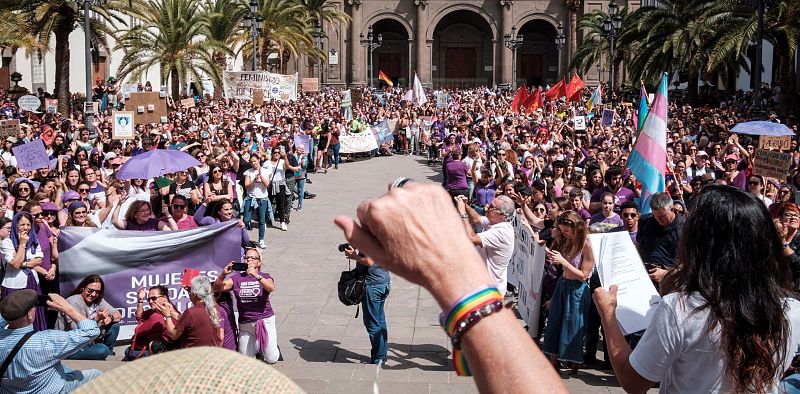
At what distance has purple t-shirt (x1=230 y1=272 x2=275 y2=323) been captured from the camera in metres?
8.34

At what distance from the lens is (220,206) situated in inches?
454

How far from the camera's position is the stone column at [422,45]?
64231 millimetres

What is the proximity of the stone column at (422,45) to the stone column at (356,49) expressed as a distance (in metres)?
4.08

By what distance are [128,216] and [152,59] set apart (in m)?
23.0

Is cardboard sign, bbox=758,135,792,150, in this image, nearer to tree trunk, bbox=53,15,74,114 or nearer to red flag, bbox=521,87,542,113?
red flag, bbox=521,87,542,113

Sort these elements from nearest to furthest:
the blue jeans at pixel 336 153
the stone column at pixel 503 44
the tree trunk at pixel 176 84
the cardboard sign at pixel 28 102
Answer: the cardboard sign at pixel 28 102 → the blue jeans at pixel 336 153 → the tree trunk at pixel 176 84 → the stone column at pixel 503 44

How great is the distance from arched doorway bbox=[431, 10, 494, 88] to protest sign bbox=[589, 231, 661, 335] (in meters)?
64.2

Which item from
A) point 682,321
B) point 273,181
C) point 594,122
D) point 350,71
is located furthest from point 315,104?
point 682,321

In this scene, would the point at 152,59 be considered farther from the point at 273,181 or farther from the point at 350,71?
the point at 350,71

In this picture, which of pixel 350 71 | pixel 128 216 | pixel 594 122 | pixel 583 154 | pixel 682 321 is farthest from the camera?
pixel 350 71

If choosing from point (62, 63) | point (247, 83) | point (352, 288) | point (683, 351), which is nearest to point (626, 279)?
point (683, 351)

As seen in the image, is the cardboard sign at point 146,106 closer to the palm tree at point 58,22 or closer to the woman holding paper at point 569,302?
the palm tree at point 58,22

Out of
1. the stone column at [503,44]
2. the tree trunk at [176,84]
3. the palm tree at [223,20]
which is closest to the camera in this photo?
the tree trunk at [176,84]

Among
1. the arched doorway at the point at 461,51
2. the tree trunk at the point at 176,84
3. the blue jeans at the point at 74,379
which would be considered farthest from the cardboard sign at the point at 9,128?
the arched doorway at the point at 461,51
